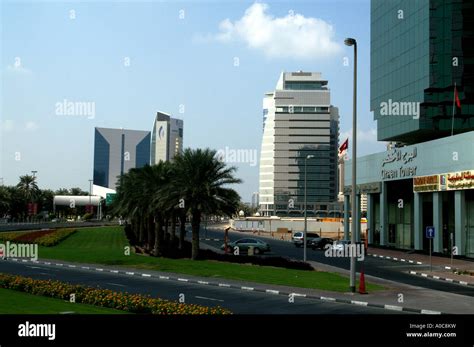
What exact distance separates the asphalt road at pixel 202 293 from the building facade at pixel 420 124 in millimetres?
31350

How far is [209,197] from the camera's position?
4066 cm

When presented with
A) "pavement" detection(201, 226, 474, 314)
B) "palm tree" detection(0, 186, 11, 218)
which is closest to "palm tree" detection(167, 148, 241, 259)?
"pavement" detection(201, 226, 474, 314)

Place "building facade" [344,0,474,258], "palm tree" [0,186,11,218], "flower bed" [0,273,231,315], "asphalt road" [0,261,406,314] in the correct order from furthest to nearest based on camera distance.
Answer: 1. "palm tree" [0,186,11,218]
2. "building facade" [344,0,474,258]
3. "asphalt road" [0,261,406,314]
4. "flower bed" [0,273,231,315]

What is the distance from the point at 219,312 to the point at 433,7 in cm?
6079

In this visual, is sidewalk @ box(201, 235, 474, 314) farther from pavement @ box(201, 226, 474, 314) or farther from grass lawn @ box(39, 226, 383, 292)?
grass lawn @ box(39, 226, 383, 292)

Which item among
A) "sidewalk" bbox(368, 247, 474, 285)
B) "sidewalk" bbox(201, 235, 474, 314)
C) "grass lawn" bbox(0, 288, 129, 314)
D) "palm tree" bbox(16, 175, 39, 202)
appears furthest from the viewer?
"palm tree" bbox(16, 175, 39, 202)

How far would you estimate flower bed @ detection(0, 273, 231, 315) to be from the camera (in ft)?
56.3

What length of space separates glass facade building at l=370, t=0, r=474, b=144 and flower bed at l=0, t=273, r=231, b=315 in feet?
185

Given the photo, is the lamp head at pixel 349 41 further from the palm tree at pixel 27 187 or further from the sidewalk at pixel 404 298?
the palm tree at pixel 27 187

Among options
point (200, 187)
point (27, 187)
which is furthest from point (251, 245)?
point (27, 187)

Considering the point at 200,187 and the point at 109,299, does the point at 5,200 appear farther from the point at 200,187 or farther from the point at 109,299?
the point at 109,299

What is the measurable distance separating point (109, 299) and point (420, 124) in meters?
57.7
